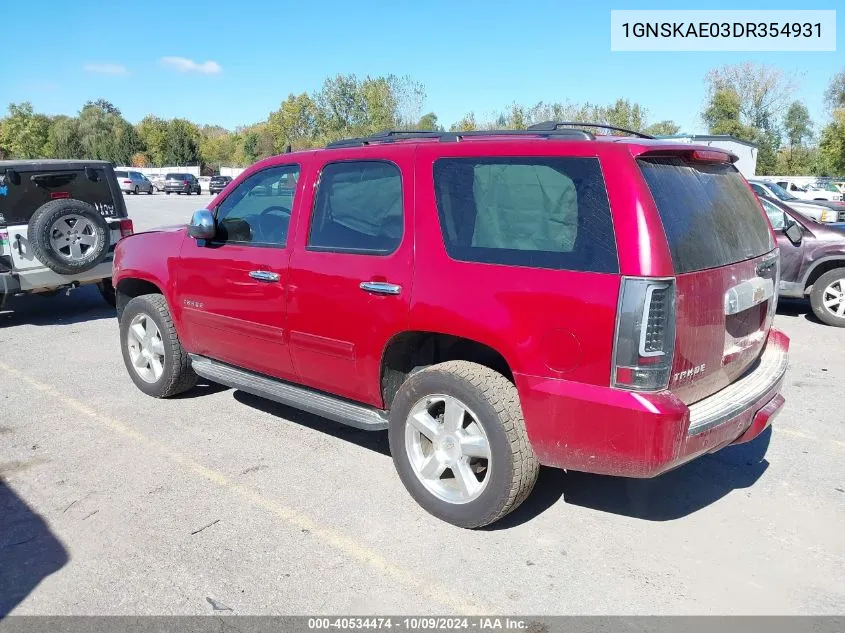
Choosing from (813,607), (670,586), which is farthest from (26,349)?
(813,607)

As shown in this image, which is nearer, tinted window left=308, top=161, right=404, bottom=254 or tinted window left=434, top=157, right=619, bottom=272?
tinted window left=434, top=157, right=619, bottom=272

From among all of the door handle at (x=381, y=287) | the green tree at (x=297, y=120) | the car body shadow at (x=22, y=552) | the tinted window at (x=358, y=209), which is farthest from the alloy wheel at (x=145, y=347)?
the green tree at (x=297, y=120)

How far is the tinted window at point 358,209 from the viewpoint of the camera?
3.77 m

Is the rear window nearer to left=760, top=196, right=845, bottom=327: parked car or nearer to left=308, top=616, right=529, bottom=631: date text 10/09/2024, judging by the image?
left=308, top=616, right=529, bottom=631: date text 10/09/2024

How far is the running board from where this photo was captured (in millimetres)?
3916

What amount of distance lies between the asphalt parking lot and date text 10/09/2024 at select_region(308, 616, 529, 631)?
2.2 inches

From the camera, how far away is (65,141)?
8631 cm

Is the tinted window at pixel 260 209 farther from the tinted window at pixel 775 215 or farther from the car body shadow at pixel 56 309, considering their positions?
the tinted window at pixel 775 215

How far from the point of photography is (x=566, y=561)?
3266 millimetres

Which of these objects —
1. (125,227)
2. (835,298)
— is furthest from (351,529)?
(835,298)

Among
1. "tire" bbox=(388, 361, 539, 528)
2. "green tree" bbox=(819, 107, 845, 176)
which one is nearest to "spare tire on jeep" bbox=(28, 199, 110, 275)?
"tire" bbox=(388, 361, 539, 528)

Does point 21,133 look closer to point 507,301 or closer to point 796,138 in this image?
point 796,138

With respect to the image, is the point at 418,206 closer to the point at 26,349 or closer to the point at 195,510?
the point at 195,510

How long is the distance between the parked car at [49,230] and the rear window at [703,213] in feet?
22.5
